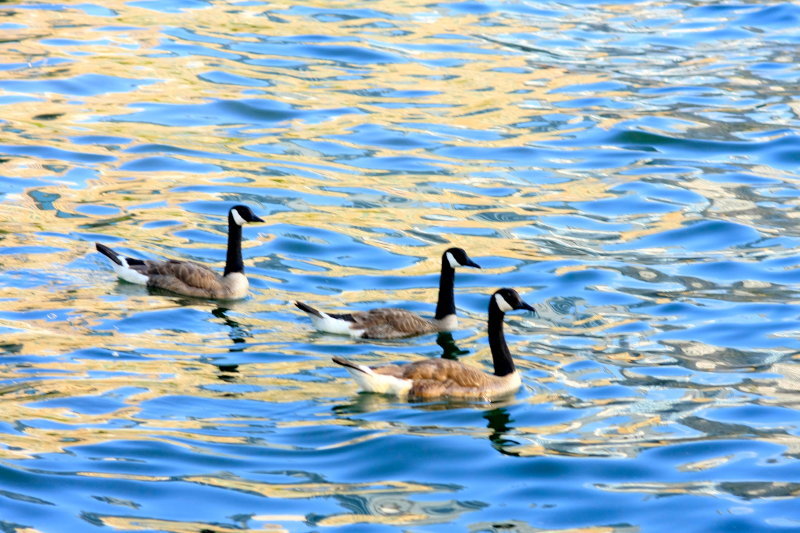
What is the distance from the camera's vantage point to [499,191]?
21.2 metres

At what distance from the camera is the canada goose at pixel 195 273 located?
1644cm

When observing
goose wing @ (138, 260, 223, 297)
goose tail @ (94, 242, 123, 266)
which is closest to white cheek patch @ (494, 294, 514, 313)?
goose wing @ (138, 260, 223, 297)

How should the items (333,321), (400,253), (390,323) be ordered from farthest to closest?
(400,253) < (390,323) < (333,321)

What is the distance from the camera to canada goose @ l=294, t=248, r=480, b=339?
1500 cm

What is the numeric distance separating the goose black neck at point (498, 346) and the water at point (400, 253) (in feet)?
1.13

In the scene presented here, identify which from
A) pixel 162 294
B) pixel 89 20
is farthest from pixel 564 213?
pixel 89 20

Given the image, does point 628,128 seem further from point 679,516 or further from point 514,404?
point 679,516

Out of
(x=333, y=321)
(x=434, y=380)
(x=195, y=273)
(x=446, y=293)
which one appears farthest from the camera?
(x=195, y=273)

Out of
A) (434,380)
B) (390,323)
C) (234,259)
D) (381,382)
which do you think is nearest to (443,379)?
(434,380)

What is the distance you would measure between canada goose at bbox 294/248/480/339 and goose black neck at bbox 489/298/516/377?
5.11 ft

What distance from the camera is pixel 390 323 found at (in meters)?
15.2

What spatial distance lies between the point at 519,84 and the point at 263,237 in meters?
9.43

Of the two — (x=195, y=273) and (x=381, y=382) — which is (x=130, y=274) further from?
(x=381, y=382)

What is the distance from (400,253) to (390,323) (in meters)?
3.53
